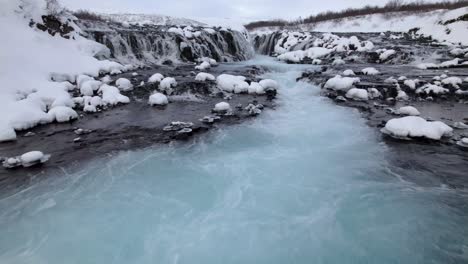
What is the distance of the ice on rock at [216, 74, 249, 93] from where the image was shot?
1170 cm

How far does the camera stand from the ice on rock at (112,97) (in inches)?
387

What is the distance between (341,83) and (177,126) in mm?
7180

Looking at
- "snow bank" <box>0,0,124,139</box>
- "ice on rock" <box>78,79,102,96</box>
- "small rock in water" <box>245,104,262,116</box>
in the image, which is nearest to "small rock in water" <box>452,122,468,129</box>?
"small rock in water" <box>245,104,262,116</box>

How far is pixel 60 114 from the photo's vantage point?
8.24 metres

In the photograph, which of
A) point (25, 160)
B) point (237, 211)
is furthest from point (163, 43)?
point (237, 211)

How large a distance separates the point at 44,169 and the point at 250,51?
22.4m

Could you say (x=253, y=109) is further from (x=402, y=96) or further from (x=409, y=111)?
(x=402, y=96)

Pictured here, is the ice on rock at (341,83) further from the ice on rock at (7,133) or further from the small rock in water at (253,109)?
the ice on rock at (7,133)

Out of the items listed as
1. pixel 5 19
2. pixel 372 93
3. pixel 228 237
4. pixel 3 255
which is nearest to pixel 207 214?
pixel 228 237

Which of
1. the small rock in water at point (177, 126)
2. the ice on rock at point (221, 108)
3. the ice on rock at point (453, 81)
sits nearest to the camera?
the small rock in water at point (177, 126)

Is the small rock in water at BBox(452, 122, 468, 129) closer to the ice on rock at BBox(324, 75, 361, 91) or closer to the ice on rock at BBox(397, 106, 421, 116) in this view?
the ice on rock at BBox(397, 106, 421, 116)

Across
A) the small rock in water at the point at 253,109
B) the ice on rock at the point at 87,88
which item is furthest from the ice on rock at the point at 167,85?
the small rock in water at the point at 253,109

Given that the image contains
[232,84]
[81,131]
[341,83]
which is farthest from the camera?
[232,84]

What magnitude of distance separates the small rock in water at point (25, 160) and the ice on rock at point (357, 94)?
969 centimetres
